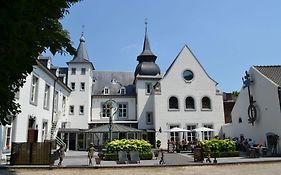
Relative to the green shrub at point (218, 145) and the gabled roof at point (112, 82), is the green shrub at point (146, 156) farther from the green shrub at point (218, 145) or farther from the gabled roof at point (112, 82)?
the gabled roof at point (112, 82)

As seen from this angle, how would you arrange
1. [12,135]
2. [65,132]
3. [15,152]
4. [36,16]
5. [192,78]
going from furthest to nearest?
[192,78] → [65,132] → [12,135] → [15,152] → [36,16]

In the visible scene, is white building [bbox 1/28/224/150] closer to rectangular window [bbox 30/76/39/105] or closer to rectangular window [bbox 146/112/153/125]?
rectangular window [bbox 146/112/153/125]

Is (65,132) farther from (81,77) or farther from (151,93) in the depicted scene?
(151,93)

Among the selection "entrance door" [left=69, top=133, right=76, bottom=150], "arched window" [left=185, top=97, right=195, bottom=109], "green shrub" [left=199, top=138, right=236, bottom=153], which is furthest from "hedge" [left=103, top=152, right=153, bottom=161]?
"arched window" [left=185, top=97, right=195, bottom=109]

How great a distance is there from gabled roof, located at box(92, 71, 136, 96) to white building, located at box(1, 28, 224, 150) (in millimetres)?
151

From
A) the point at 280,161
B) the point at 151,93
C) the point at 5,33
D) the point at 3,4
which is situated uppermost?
the point at 151,93

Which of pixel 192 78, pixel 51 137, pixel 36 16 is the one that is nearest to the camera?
pixel 36 16

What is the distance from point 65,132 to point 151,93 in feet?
42.2

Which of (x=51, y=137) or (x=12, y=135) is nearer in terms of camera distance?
(x=12, y=135)

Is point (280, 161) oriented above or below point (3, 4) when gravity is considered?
below

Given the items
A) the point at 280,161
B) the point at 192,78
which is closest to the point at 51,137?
the point at 192,78

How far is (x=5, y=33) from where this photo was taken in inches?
236

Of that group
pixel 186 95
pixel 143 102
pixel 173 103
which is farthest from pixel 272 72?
pixel 143 102

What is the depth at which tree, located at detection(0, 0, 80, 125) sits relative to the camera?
5.97 metres
